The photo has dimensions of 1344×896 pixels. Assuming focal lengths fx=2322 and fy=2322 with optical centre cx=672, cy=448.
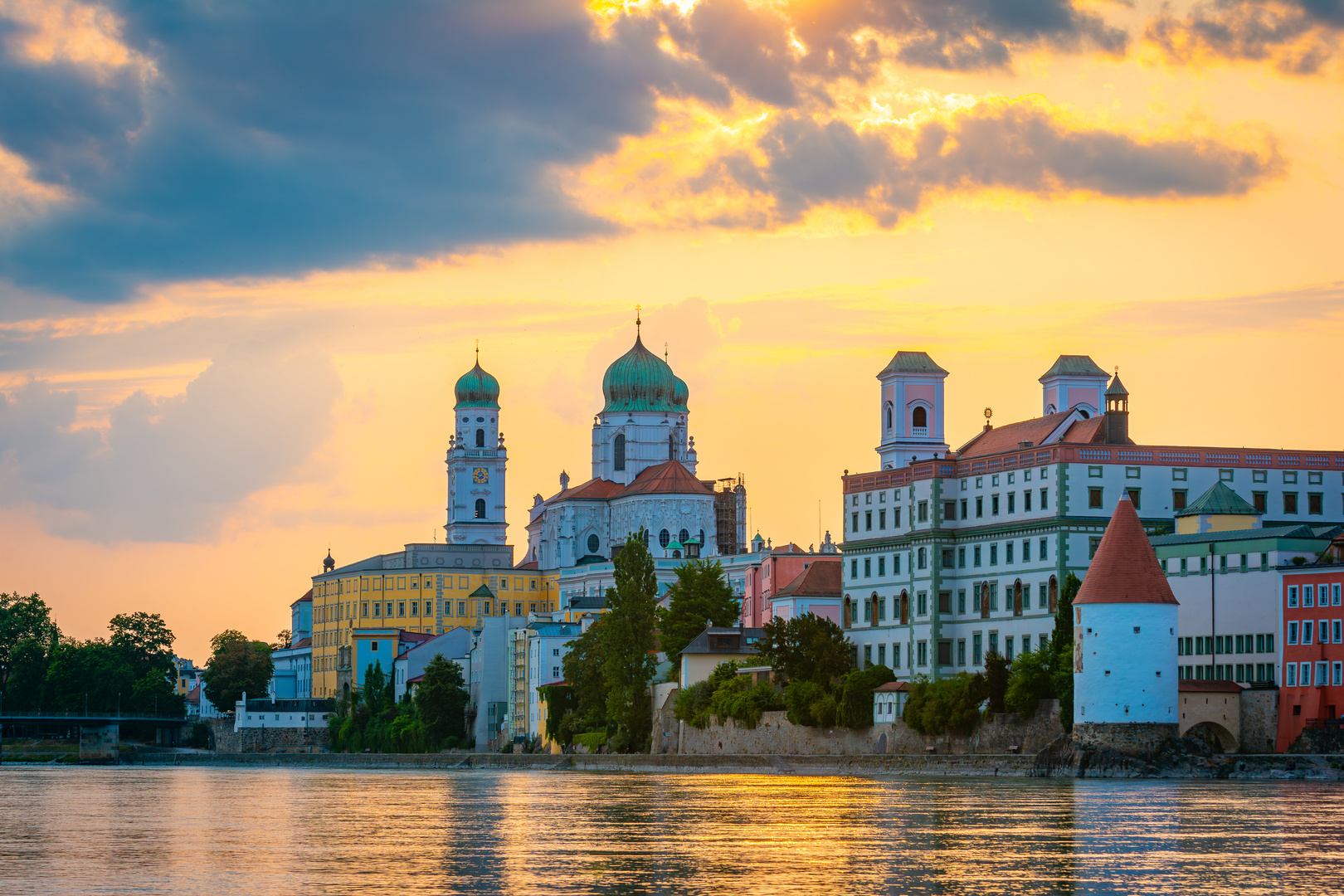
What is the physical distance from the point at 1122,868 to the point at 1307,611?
126ft

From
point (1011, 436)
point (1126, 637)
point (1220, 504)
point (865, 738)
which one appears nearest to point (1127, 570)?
point (1126, 637)

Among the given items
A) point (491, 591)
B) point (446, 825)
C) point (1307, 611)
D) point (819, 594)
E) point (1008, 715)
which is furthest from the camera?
point (491, 591)

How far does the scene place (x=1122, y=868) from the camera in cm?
4178

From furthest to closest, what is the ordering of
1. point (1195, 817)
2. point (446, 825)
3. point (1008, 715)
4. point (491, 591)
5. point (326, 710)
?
1. point (491, 591)
2. point (326, 710)
3. point (1008, 715)
4. point (446, 825)
5. point (1195, 817)

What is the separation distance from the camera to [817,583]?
368 feet

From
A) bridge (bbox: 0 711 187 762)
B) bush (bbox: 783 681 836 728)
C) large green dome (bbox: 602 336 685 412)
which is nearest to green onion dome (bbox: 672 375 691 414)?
large green dome (bbox: 602 336 685 412)

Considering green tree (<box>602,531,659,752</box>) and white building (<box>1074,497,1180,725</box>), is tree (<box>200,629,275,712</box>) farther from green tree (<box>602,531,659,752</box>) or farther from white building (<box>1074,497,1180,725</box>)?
white building (<box>1074,497,1180,725</box>)

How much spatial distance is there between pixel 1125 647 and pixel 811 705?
717 inches

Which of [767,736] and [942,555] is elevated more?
[942,555]

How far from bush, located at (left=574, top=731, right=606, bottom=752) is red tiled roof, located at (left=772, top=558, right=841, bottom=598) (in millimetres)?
10990

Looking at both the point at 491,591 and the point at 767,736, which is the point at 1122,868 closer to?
the point at 767,736

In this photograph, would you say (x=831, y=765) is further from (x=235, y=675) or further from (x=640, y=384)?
(x=235, y=675)

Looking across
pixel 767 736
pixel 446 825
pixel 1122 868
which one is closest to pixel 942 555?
pixel 767 736

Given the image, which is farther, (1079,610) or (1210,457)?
(1210,457)
